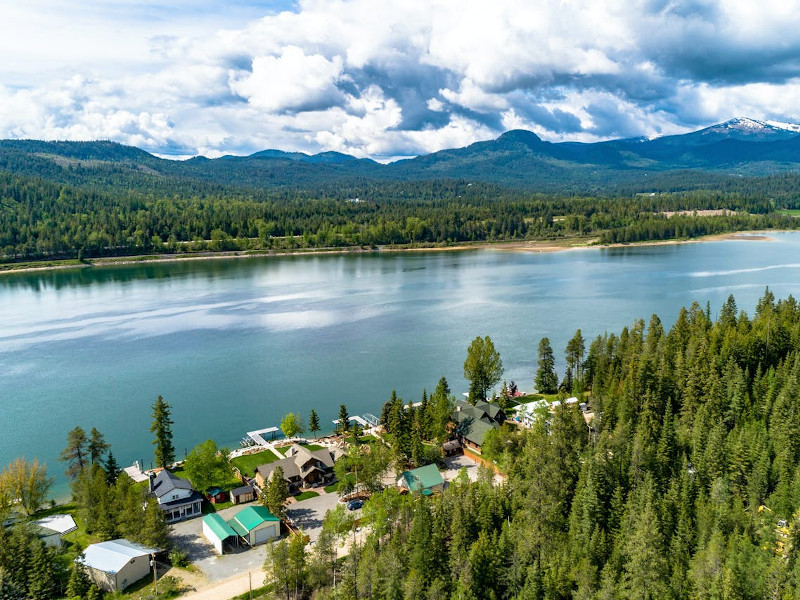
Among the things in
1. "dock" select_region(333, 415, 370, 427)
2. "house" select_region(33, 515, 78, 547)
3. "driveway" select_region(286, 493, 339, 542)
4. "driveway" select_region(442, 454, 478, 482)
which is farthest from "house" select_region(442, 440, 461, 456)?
"house" select_region(33, 515, 78, 547)

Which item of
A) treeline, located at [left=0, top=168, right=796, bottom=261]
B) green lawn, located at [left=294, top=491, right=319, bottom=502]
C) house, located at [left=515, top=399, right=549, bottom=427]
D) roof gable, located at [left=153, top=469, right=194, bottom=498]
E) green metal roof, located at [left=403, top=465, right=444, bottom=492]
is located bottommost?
green lawn, located at [left=294, top=491, right=319, bottom=502]

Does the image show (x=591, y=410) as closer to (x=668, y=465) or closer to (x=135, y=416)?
(x=668, y=465)

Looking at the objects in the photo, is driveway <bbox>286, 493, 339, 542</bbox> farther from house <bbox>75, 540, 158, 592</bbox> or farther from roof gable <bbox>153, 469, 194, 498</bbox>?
house <bbox>75, 540, 158, 592</bbox>

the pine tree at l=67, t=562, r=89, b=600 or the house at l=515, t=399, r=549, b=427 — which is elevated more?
the house at l=515, t=399, r=549, b=427

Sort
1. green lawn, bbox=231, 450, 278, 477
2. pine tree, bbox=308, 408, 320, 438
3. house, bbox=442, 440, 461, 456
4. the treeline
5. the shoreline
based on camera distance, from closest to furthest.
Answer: green lawn, bbox=231, 450, 278, 477 → house, bbox=442, 440, 461, 456 → pine tree, bbox=308, 408, 320, 438 → the shoreline → the treeline

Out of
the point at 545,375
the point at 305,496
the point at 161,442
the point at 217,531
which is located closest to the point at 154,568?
the point at 217,531

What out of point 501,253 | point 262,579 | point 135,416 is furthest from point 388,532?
point 501,253

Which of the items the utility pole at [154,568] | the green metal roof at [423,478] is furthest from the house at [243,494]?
the green metal roof at [423,478]
